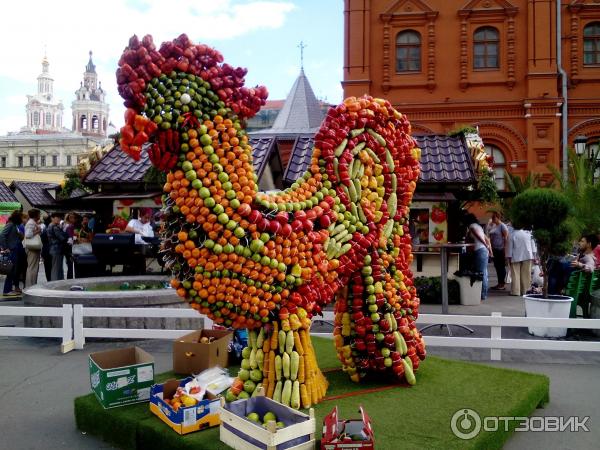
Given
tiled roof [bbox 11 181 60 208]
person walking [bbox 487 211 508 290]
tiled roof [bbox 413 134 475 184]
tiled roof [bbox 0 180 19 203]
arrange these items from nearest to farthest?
tiled roof [bbox 413 134 475 184] < person walking [bbox 487 211 508 290] < tiled roof [bbox 0 180 19 203] < tiled roof [bbox 11 181 60 208]

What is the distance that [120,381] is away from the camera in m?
4.38

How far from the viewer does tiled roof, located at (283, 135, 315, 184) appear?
34.8 ft

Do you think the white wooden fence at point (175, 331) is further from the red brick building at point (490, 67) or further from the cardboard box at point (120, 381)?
the red brick building at point (490, 67)

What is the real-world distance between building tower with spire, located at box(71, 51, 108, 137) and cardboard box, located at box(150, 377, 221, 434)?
312 ft

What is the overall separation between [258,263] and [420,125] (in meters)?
18.3

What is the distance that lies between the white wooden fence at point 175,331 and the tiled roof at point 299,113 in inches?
710

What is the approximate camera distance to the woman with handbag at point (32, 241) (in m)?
10.9

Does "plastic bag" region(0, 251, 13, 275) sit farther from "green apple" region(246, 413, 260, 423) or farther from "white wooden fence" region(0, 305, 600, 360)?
"green apple" region(246, 413, 260, 423)

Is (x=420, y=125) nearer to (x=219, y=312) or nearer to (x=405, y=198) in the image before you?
(x=405, y=198)

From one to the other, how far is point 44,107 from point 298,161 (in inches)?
4349

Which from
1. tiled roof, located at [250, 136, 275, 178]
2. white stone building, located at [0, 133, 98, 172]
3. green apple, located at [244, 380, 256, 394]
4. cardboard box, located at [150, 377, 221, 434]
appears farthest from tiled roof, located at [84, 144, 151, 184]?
white stone building, located at [0, 133, 98, 172]

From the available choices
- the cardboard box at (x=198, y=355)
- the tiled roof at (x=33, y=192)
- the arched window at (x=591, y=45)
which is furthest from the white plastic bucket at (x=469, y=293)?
the tiled roof at (x=33, y=192)

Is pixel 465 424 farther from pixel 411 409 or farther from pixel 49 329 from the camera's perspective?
pixel 49 329

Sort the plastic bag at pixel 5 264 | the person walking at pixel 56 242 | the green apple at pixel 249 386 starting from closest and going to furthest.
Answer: the green apple at pixel 249 386 < the person walking at pixel 56 242 < the plastic bag at pixel 5 264
